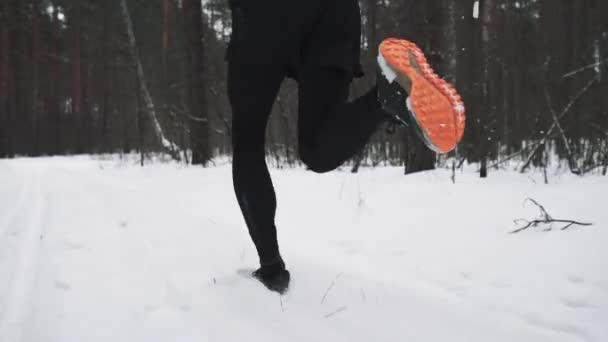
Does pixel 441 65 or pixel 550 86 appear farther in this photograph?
pixel 550 86

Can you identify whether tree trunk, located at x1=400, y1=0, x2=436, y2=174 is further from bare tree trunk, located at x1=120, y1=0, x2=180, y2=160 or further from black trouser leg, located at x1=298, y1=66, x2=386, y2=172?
bare tree trunk, located at x1=120, y1=0, x2=180, y2=160

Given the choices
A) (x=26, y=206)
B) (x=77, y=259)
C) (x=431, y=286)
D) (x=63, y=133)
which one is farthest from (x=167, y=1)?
(x=63, y=133)

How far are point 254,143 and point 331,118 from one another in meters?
0.26

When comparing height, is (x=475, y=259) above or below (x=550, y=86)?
below

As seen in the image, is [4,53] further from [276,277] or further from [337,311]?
[337,311]

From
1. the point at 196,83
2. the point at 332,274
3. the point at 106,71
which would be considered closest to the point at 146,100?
the point at 196,83

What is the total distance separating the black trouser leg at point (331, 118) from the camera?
3.97ft

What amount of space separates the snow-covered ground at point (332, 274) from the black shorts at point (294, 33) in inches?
29.2

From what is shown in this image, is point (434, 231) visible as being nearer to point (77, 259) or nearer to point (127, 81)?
point (77, 259)

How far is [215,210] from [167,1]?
8787 millimetres

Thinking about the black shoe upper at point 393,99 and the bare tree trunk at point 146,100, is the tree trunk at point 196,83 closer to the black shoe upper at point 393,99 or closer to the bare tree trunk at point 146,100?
the bare tree trunk at point 146,100

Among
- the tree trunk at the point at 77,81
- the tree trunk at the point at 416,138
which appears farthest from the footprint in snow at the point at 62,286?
the tree trunk at the point at 77,81

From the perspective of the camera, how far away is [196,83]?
7.24 metres

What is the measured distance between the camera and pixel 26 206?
3.11m
